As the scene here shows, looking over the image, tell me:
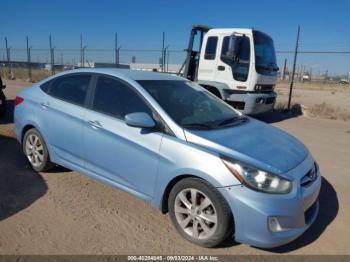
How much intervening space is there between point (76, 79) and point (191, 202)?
2.42 metres

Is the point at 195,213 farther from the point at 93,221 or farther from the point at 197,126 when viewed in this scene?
the point at 93,221

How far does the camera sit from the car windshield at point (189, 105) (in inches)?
147

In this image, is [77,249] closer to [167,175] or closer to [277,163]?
[167,175]

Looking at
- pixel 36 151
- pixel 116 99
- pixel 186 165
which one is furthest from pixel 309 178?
pixel 36 151

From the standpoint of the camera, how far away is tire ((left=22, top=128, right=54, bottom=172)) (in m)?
4.83

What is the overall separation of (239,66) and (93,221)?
708 cm

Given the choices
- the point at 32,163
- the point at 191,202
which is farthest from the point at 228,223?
the point at 32,163

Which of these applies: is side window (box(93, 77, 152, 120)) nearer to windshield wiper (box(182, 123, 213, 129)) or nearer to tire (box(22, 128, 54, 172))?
windshield wiper (box(182, 123, 213, 129))

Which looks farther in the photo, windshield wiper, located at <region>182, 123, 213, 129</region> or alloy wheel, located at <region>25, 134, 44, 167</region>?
alloy wheel, located at <region>25, 134, 44, 167</region>

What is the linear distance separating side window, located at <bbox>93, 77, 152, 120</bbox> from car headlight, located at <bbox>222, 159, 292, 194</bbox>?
117 cm

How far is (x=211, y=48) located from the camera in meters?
9.98

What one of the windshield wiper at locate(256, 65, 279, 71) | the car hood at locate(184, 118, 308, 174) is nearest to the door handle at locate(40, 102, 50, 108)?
the car hood at locate(184, 118, 308, 174)

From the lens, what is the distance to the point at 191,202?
3.32m

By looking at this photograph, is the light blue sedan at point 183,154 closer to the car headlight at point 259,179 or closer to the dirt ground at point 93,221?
the car headlight at point 259,179
